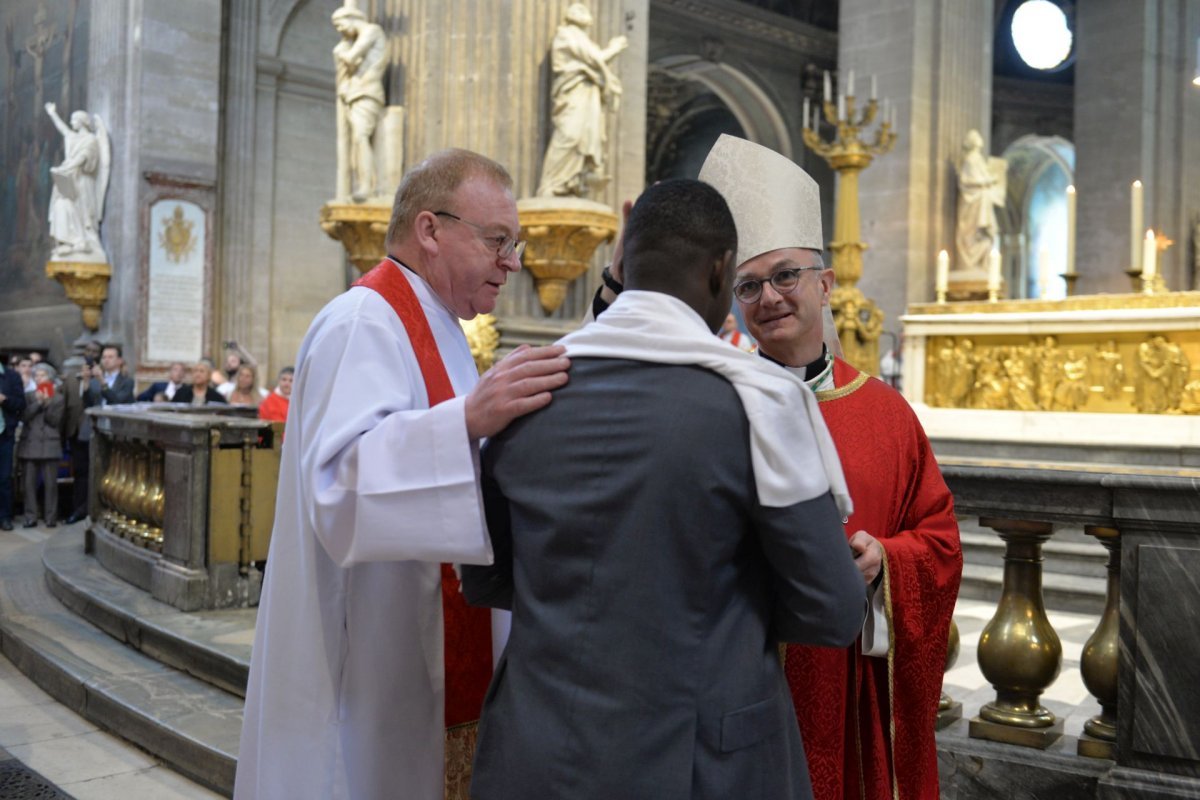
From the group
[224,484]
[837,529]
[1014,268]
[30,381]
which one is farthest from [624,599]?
[1014,268]

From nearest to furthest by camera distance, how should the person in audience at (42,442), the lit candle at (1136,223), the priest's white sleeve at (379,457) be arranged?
the priest's white sleeve at (379,457), the lit candle at (1136,223), the person in audience at (42,442)

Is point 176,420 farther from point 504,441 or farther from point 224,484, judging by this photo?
point 504,441

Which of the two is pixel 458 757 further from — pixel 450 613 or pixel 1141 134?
pixel 1141 134

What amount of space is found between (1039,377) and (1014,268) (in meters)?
21.1

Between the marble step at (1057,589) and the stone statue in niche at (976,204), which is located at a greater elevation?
the stone statue in niche at (976,204)

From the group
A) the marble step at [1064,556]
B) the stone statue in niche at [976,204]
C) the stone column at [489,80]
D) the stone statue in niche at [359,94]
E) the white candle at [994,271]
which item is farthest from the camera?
the stone statue in niche at [976,204]

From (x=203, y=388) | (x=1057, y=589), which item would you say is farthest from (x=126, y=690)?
(x=203, y=388)

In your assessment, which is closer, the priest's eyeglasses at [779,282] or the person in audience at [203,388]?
the priest's eyeglasses at [779,282]

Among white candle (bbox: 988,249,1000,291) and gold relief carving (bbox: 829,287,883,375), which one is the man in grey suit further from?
gold relief carving (bbox: 829,287,883,375)

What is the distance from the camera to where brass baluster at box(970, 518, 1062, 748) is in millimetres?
2824

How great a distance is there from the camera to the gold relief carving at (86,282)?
1407 cm

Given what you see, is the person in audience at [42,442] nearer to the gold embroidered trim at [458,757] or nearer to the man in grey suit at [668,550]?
the gold embroidered trim at [458,757]

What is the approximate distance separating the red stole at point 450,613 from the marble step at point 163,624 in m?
1.98

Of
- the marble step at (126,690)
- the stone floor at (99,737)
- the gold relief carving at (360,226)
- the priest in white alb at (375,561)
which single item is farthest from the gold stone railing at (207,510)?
the priest in white alb at (375,561)
